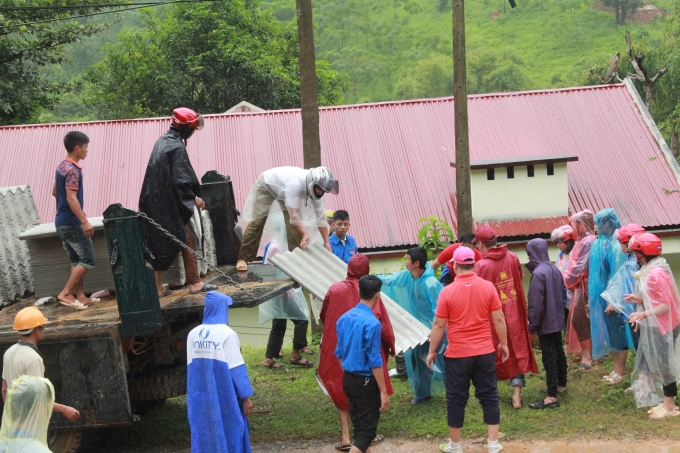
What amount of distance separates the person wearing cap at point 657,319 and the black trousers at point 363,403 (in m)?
2.75

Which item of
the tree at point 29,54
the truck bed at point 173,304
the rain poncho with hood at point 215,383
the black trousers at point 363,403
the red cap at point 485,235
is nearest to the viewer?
the rain poncho with hood at point 215,383

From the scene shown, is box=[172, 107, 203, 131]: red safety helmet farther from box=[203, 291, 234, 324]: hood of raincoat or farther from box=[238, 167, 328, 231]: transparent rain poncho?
box=[203, 291, 234, 324]: hood of raincoat

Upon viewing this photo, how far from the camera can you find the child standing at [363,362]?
19.6ft

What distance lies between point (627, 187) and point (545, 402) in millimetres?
8319

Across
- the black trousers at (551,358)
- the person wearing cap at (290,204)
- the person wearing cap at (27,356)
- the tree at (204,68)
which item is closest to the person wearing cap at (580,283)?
the black trousers at (551,358)

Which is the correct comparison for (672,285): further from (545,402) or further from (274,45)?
(274,45)

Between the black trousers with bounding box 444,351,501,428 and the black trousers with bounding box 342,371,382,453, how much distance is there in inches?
28.8

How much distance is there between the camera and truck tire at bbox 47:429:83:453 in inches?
258

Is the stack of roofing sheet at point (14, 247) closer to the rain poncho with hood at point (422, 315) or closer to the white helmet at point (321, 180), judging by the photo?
the white helmet at point (321, 180)

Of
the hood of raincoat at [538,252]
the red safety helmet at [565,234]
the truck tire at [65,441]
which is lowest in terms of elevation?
the truck tire at [65,441]

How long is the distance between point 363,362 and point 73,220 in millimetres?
2884

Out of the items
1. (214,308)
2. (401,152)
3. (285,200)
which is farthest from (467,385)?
(401,152)

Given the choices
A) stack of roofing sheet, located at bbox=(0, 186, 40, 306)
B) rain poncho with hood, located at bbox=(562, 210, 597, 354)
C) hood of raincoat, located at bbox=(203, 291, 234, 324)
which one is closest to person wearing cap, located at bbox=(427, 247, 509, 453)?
hood of raincoat, located at bbox=(203, 291, 234, 324)

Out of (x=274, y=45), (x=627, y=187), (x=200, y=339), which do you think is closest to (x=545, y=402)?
(x=200, y=339)
